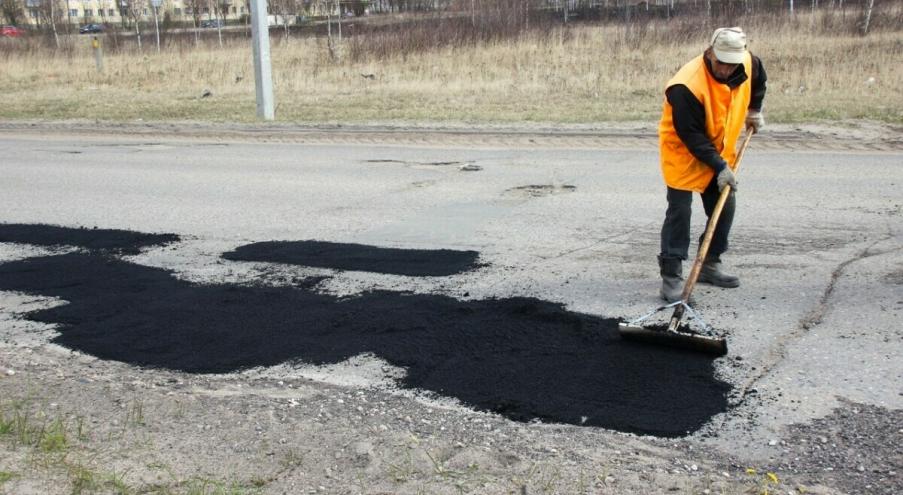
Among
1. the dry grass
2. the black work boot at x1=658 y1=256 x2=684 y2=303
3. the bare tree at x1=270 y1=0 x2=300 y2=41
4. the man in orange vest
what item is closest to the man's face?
the man in orange vest

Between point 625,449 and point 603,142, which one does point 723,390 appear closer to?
point 625,449

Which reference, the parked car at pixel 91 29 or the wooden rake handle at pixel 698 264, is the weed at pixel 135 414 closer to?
the wooden rake handle at pixel 698 264

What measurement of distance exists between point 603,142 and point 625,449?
9002 mm

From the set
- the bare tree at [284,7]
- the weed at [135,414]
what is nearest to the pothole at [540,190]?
the weed at [135,414]

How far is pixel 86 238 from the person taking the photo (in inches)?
309

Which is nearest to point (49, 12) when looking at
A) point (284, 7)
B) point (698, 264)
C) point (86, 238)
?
point (284, 7)

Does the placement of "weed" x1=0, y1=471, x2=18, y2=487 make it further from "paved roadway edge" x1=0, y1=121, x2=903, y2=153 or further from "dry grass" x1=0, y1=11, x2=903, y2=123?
"dry grass" x1=0, y1=11, x2=903, y2=123

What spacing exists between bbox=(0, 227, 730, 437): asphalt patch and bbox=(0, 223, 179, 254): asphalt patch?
99cm

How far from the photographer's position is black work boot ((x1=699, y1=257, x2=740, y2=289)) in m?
5.89

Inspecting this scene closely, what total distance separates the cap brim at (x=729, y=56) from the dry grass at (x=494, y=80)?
28.9ft

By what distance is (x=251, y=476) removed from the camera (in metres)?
3.50

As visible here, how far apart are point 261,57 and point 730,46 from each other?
12.2m

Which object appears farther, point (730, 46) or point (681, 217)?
point (681, 217)

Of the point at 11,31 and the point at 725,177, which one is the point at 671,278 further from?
the point at 11,31
